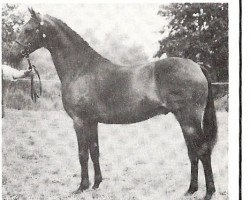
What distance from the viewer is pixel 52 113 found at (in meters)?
2.30

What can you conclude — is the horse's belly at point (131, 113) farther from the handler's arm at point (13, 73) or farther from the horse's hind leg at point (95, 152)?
the handler's arm at point (13, 73)

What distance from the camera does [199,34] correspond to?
2.31 meters

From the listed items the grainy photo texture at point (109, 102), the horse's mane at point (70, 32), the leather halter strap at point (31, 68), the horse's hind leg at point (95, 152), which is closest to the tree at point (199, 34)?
the grainy photo texture at point (109, 102)

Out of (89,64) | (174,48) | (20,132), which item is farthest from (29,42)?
(174,48)

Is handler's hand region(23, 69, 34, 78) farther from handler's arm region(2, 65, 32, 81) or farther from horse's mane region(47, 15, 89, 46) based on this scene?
horse's mane region(47, 15, 89, 46)

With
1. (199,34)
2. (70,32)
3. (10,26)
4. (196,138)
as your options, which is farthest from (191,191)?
(10,26)

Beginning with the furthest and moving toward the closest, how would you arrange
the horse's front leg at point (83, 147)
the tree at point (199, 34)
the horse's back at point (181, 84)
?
the tree at point (199, 34), the horse's front leg at point (83, 147), the horse's back at point (181, 84)

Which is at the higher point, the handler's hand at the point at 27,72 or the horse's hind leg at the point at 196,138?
the handler's hand at the point at 27,72

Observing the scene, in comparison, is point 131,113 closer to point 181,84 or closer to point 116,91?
point 116,91

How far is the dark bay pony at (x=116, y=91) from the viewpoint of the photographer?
80.3 inches

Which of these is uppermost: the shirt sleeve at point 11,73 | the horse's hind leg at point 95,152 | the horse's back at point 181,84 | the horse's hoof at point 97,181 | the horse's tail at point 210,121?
the shirt sleeve at point 11,73
